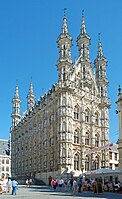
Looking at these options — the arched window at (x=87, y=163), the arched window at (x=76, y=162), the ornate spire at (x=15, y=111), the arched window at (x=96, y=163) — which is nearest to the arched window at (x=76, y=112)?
the arched window at (x=76, y=162)

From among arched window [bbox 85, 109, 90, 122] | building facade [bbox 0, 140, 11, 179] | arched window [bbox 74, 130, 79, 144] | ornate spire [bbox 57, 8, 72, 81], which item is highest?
ornate spire [bbox 57, 8, 72, 81]

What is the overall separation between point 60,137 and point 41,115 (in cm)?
1566

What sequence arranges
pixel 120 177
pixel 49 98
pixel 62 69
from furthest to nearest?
pixel 49 98, pixel 62 69, pixel 120 177

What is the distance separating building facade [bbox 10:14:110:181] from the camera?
5344cm

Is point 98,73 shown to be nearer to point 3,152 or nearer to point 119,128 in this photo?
point 119,128

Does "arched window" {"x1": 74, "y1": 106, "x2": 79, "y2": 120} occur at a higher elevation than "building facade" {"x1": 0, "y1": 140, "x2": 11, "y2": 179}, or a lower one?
higher

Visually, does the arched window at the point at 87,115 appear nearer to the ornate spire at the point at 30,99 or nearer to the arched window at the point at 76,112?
the arched window at the point at 76,112

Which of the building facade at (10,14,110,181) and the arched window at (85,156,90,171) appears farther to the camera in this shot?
the arched window at (85,156,90,171)

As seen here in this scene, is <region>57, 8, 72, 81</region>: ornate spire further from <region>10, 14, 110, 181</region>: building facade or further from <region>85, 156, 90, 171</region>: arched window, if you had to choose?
<region>85, 156, 90, 171</region>: arched window

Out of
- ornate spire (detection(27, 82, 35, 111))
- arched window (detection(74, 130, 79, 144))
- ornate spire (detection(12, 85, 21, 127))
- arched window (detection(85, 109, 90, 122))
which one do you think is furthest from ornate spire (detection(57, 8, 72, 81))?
ornate spire (detection(12, 85, 21, 127))

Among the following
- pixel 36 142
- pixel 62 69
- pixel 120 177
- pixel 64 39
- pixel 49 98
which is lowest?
pixel 120 177

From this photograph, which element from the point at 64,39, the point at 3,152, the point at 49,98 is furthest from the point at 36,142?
the point at 3,152

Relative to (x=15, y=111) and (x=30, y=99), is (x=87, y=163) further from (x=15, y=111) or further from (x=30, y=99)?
(x=15, y=111)

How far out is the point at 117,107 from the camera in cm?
3997
